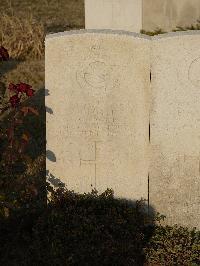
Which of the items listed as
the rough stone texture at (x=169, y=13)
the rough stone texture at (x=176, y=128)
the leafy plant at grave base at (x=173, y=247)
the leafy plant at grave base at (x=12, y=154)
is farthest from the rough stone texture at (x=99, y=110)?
the rough stone texture at (x=169, y=13)

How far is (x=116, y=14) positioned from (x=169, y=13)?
1.05m

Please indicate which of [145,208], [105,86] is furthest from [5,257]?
[105,86]

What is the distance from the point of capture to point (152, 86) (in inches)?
168

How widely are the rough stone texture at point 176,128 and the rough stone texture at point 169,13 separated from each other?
6.29 meters

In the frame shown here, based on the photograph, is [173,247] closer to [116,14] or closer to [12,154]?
[12,154]

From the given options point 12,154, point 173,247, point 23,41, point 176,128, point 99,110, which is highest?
point 23,41

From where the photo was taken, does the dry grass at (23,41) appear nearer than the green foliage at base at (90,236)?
No

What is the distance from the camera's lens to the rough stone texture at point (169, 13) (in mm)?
10266

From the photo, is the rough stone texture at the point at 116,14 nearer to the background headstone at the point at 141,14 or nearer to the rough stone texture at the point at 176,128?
the background headstone at the point at 141,14

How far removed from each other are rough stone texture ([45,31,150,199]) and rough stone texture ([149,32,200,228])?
3.6 inches

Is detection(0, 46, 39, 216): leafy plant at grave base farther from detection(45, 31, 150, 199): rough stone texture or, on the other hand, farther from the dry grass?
the dry grass

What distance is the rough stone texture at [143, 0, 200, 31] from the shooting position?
1027 centimetres

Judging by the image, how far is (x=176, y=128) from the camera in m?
4.36

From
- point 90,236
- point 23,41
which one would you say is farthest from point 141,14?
point 90,236
